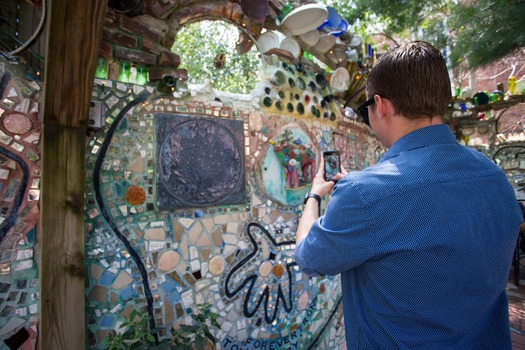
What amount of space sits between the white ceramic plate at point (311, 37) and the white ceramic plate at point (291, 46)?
20 cm

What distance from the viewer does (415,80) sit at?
3.30 ft

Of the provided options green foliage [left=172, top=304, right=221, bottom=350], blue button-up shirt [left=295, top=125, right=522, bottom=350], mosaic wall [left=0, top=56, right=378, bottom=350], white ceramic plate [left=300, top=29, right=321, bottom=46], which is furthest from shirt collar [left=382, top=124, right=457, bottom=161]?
white ceramic plate [left=300, top=29, right=321, bottom=46]

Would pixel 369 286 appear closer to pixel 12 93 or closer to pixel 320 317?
pixel 12 93

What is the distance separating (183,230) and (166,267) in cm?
26

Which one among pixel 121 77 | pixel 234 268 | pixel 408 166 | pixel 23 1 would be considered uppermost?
pixel 23 1

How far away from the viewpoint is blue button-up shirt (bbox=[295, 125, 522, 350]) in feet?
2.96

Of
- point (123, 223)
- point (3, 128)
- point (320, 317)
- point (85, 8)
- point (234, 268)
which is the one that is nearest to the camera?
point (85, 8)

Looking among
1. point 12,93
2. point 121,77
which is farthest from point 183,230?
point 12,93

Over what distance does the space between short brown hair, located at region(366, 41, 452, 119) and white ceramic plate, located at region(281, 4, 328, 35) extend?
6.65ft

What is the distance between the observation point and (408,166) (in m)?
0.96

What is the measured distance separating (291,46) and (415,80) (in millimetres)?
2153

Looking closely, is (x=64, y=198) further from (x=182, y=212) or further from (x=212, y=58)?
(x=212, y=58)

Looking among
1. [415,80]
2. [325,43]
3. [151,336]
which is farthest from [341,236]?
[325,43]

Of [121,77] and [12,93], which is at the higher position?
[121,77]
